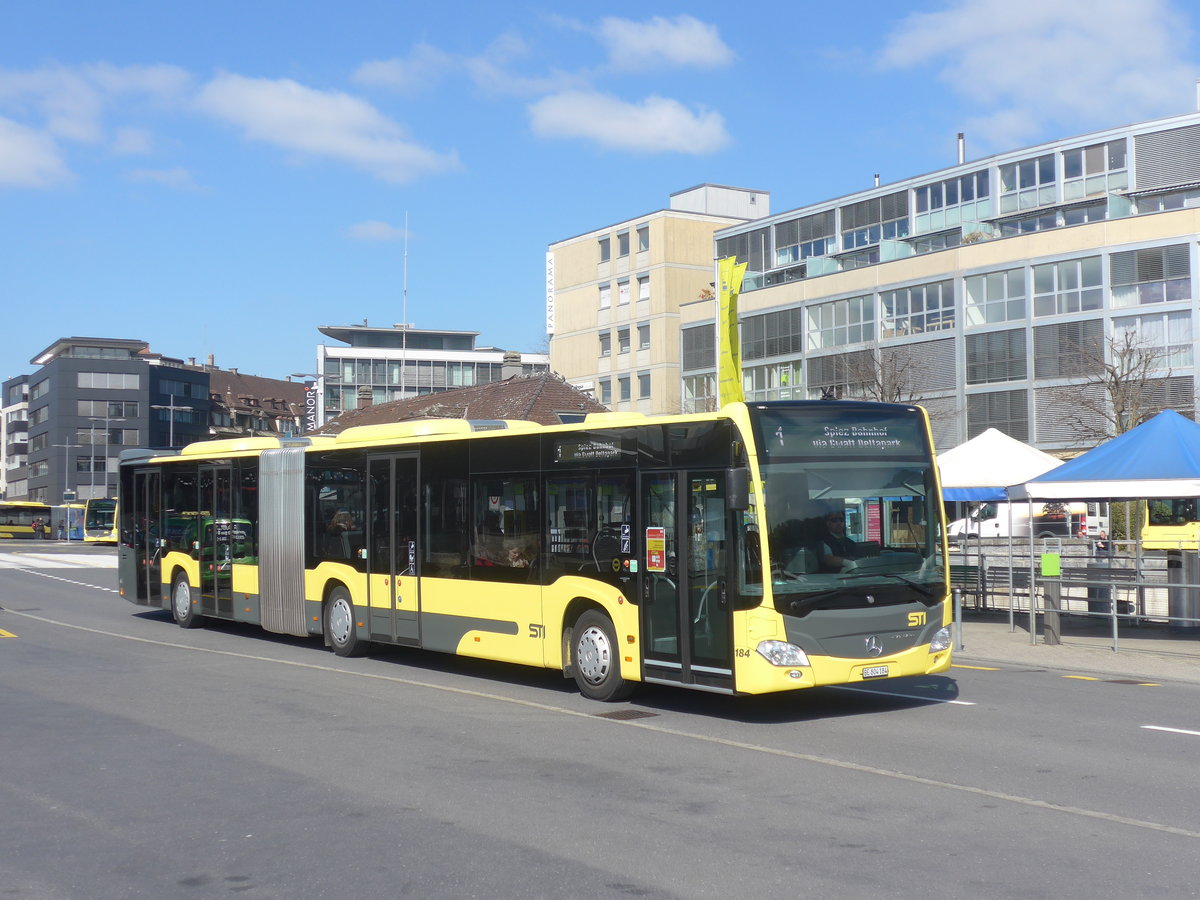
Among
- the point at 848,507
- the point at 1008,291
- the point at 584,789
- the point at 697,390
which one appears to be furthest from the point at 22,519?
the point at 584,789

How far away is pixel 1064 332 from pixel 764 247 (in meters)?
24.3

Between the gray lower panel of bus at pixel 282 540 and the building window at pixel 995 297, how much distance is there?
152 ft

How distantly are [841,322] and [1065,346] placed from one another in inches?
519

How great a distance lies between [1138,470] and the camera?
18312mm

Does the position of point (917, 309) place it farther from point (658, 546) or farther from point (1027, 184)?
point (658, 546)

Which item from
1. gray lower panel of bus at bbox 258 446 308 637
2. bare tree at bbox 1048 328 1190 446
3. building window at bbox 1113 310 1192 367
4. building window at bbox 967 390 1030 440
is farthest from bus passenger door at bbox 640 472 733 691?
building window at bbox 967 390 1030 440

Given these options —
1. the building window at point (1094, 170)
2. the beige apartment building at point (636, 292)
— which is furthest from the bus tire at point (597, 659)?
the beige apartment building at point (636, 292)

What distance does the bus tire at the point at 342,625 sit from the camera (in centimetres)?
1689

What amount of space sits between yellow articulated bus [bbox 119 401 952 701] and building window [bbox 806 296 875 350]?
51.5 metres

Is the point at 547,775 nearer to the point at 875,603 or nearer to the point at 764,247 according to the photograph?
the point at 875,603

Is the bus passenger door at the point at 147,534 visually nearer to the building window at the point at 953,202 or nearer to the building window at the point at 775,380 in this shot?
the building window at the point at 775,380

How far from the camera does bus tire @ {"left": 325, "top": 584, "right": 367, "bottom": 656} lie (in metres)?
16.9

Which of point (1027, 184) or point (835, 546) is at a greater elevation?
point (1027, 184)

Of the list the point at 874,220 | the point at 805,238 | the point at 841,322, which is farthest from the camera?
the point at 805,238
